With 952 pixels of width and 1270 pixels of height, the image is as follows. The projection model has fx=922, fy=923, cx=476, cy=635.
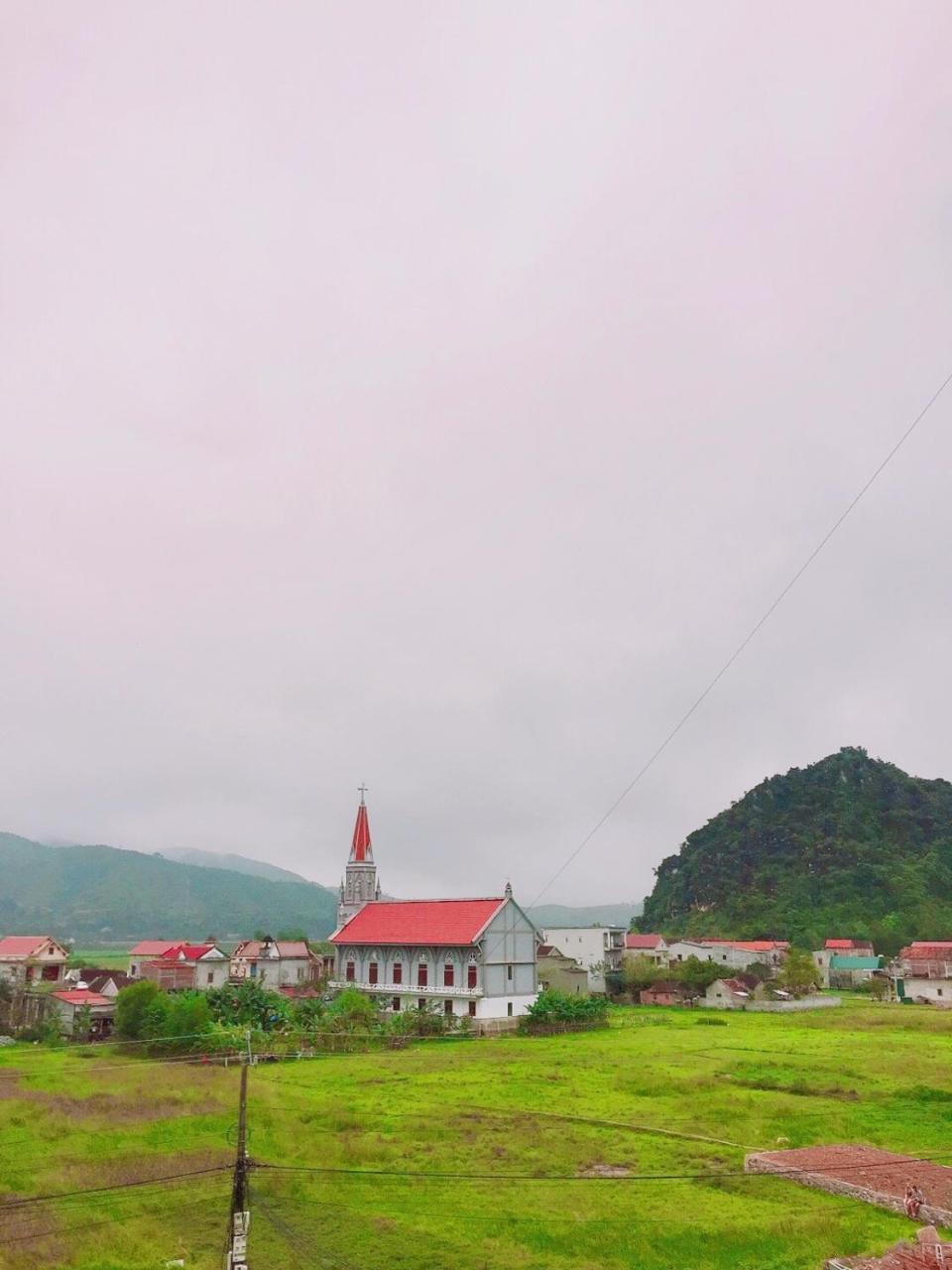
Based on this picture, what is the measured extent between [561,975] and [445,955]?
12.1 meters

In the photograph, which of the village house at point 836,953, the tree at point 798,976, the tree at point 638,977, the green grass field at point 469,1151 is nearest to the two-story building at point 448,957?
the green grass field at point 469,1151

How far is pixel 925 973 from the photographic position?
7175 cm

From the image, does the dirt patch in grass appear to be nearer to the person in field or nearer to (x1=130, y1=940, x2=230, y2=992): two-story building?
the person in field

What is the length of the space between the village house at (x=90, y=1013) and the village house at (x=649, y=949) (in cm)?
4171

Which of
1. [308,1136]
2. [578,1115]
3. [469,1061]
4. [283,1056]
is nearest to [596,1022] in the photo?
[469,1061]

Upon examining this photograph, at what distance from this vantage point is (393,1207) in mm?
18344

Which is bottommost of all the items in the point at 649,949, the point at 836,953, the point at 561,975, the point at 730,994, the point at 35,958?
the point at 730,994

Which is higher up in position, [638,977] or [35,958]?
[35,958]

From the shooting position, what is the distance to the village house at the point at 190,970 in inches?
2272

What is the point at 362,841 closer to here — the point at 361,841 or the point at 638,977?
the point at 361,841

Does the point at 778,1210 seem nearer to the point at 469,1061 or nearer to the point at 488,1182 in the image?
the point at 488,1182

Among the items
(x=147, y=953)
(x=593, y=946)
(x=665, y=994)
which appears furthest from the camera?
(x=593, y=946)

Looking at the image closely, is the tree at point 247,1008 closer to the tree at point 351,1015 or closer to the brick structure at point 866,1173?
the tree at point 351,1015

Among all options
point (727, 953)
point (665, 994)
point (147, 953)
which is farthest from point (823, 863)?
point (147, 953)
